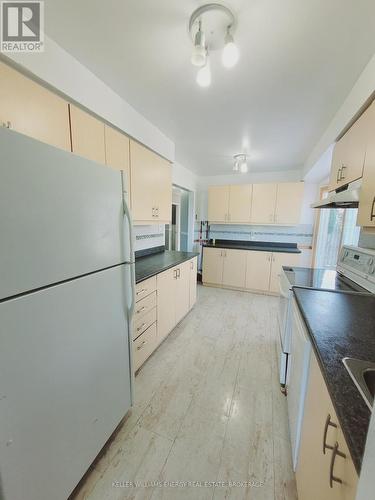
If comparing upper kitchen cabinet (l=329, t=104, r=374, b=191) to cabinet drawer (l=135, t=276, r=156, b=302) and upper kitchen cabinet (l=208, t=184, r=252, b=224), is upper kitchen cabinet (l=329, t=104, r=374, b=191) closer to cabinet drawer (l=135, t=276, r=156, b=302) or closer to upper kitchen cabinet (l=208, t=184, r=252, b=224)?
cabinet drawer (l=135, t=276, r=156, b=302)

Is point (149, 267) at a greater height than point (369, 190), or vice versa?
point (369, 190)

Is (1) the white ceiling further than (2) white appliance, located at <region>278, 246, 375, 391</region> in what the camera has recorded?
No

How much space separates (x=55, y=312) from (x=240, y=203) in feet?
12.9

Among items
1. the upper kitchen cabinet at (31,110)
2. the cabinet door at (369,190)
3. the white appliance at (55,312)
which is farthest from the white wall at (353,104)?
→ the upper kitchen cabinet at (31,110)

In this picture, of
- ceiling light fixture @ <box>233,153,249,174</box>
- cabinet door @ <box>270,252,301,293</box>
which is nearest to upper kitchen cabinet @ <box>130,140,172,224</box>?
ceiling light fixture @ <box>233,153,249,174</box>

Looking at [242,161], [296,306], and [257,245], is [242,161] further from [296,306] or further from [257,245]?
[296,306]

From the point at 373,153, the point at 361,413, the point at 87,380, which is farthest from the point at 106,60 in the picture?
the point at 361,413

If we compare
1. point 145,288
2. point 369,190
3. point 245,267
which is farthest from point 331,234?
point 145,288

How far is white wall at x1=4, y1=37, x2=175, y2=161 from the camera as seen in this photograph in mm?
1231

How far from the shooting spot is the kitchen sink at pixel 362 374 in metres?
0.65

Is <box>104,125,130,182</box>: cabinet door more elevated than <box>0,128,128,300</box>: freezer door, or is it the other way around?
<box>104,125,130,182</box>: cabinet door

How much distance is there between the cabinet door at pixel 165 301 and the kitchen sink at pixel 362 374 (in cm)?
159

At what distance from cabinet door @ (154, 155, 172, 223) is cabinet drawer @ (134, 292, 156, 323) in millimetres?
966

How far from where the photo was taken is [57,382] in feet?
2.92
